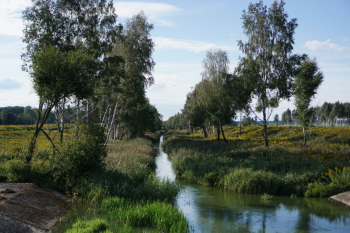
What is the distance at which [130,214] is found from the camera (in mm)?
10148

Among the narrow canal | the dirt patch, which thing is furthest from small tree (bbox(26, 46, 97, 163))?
the narrow canal

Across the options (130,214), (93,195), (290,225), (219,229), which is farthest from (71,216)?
(290,225)

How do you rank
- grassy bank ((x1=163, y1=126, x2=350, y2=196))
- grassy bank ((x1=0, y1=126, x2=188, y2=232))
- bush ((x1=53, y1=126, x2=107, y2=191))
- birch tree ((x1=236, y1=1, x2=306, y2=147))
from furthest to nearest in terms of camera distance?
1. birch tree ((x1=236, y1=1, x2=306, y2=147))
2. grassy bank ((x1=163, y1=126, x2=350, y2=196))
3. bush ((x1=53, y1=126, x2=107, y2=191))
4. grassy bank ((x1=0, y1=126, x2=188, y2=232))

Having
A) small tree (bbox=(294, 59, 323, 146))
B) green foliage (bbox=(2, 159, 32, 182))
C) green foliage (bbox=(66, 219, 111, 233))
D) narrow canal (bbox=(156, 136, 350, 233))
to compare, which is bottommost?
narrow canal (bbox=(156, 136, 350, 233))

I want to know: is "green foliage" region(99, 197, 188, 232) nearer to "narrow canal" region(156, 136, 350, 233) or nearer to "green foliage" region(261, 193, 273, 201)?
"narrow canal" region(156, 136, 350, 233)

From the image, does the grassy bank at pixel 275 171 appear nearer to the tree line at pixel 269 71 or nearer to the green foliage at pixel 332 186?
the green foliage at pixel 332 186

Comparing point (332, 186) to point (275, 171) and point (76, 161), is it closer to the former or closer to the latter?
point (275, 171)

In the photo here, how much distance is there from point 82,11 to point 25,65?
5.68 meters

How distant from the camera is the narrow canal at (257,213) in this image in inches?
439

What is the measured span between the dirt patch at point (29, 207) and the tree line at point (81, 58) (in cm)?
298

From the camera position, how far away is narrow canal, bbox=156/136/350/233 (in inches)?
439

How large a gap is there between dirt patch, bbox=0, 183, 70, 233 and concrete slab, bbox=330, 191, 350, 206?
13.0m

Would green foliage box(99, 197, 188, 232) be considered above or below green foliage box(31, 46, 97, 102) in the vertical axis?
below

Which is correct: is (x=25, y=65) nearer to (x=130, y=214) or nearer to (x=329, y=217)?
(x=130, y=214)
